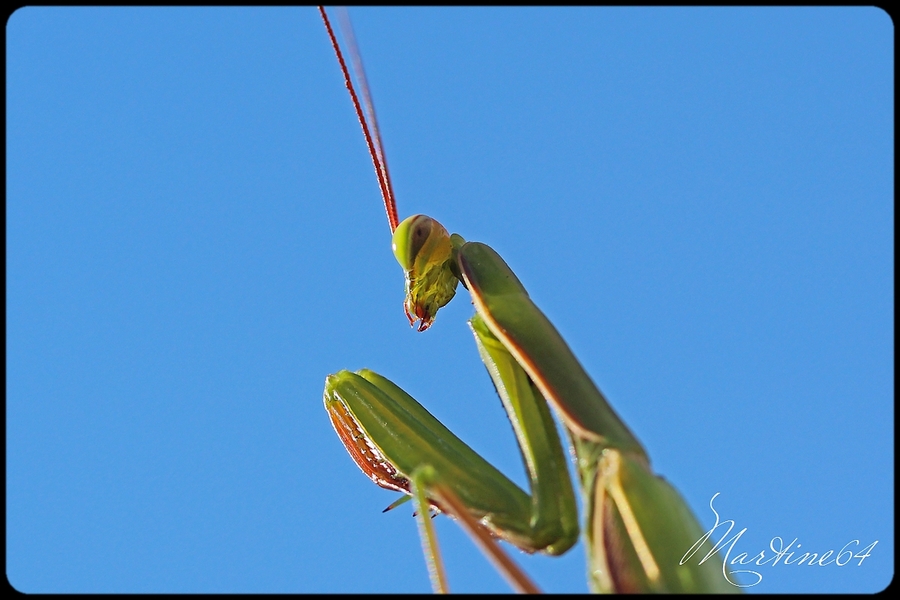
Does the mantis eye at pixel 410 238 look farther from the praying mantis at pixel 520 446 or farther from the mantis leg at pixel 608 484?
the mantis leg at pixel 608 484

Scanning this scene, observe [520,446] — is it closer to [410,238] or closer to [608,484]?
[608,484]

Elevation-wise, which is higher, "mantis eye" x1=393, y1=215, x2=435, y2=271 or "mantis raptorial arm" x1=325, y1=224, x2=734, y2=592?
"mantis eye" x1=393, y1=215, x2=435, y2=271

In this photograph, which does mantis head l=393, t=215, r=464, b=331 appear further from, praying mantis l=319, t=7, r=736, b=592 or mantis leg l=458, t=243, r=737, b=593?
mantis leg l=458, t=243, r=737, b=593

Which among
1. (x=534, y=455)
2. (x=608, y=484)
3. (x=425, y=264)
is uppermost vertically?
(x=425, y=264)

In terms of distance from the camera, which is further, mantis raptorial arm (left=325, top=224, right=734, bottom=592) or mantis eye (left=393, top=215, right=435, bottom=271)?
mantis eye (left=393, top=215, right=435, bottom=271)

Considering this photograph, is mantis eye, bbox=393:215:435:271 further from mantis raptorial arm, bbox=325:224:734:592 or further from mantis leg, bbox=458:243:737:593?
mantis leg, bbox=458:243:737:593

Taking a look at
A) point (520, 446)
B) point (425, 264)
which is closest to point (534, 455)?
point (520, 446)

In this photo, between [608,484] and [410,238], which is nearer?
[608,484]

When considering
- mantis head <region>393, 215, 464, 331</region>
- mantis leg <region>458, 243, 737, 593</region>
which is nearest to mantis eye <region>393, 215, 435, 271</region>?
mantis head <region>393, 215, 464, 331</region>
